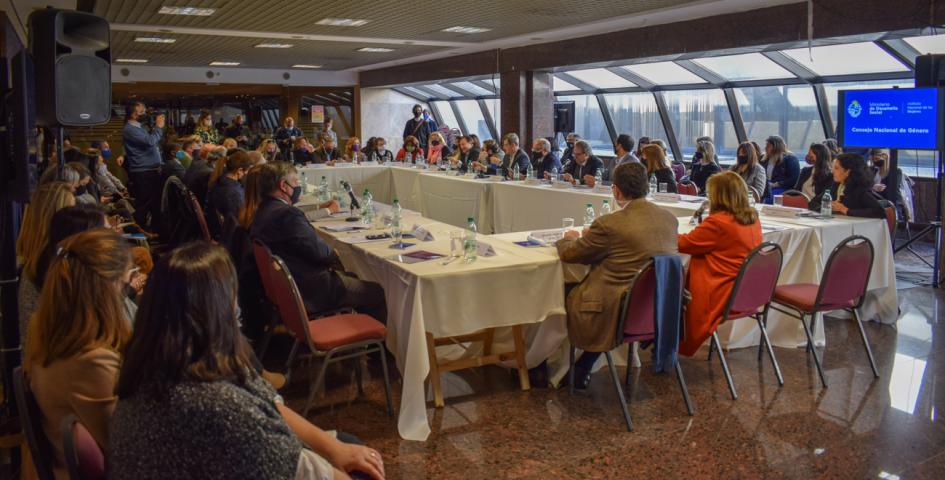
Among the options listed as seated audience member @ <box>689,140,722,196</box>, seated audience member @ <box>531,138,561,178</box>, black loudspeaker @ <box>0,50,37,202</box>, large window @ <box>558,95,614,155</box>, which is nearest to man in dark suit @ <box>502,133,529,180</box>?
seated audience member @ <box>531,138,561,178</box>

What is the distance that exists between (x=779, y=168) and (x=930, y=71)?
2.22 m

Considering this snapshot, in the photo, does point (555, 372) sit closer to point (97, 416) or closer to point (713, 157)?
point (97, 416)

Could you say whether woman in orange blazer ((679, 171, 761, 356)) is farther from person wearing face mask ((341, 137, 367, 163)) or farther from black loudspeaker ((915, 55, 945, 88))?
person wearing face mask ((341, 137, 367, 163))

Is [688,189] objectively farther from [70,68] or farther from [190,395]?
A: [190,395]

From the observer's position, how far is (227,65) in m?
15.9

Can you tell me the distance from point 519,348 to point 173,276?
265 centimetres

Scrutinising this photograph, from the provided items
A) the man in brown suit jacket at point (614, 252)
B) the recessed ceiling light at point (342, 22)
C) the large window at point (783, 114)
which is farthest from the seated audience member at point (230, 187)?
the large window at point (783, 114)

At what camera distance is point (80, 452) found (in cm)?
171

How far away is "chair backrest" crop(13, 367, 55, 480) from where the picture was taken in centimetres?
182

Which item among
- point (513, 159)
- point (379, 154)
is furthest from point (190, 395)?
point (379, 154)

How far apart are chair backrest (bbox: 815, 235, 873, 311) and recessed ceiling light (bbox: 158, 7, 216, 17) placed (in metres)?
6.44

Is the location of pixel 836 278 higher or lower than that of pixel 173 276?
lower

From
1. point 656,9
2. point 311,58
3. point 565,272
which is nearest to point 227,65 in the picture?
point 311,58

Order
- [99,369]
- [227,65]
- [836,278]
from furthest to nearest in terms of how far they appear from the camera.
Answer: [227,65] < [836,278] < [99,369]
